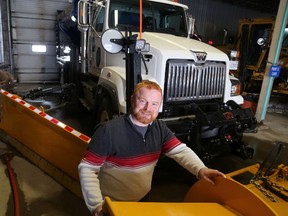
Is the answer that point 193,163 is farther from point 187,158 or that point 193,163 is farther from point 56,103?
point 56,103

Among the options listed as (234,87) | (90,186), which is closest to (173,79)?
(234,87)

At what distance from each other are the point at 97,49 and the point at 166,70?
1.98 m

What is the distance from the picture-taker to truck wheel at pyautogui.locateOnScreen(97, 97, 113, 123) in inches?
143

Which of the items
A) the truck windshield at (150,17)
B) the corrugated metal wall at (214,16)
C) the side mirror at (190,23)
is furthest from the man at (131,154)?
the corrugated metal wall at (214,16)

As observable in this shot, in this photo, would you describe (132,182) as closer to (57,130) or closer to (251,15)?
(57,130)

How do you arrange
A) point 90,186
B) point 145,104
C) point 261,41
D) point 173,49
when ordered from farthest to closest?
point 261,41
point 173,49
point 145,104
point 90,186

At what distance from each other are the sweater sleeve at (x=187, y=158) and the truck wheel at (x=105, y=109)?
198cm

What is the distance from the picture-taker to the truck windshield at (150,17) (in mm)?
4105

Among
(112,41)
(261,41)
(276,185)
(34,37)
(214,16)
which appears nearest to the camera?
(276,185)

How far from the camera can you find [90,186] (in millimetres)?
1322

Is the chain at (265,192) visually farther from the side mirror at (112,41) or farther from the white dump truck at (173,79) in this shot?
the side mirror at (112,41)

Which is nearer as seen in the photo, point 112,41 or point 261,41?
point 112,41

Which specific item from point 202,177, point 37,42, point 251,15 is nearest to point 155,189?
point 202,177

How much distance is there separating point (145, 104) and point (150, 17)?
10.6 ft
